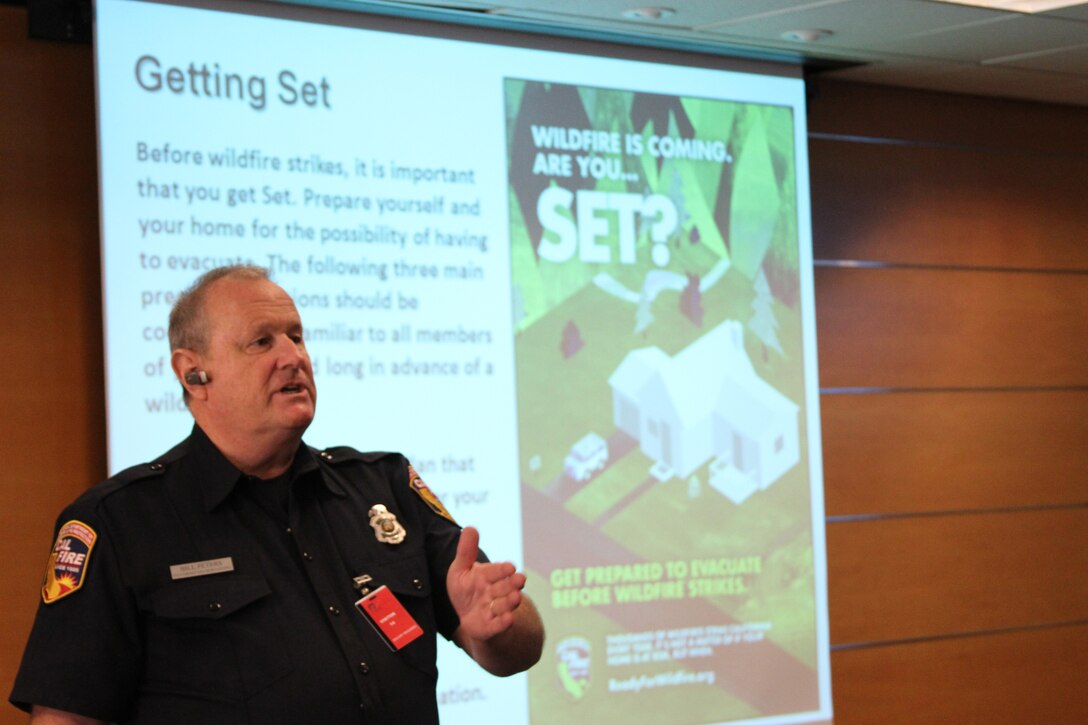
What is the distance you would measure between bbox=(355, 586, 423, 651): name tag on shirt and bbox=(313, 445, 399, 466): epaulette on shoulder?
25 cm

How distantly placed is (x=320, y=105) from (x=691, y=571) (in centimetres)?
206

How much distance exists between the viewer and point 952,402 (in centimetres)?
569

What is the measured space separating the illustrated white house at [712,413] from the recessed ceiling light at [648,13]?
1126 millimetres

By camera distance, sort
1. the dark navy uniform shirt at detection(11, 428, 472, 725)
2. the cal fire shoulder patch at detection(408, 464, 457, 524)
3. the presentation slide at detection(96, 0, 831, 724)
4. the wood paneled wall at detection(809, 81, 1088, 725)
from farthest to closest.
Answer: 1. the wood paneled wall at detection(809, 81, 1088, 725)
2. the presentation slide at detection(96, 0, 831, 724)
3. the cal fire shoulder patch at detection(408, 464, 457, 524)
4. the dark navy uniform shirt at detection(11, 428, 472, 725)

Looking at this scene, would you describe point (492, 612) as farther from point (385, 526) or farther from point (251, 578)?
point (251, 578)

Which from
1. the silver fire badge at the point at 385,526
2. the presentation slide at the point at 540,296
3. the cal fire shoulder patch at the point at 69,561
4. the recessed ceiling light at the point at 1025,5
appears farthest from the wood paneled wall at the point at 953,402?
the cal fire shoulder patch at the point at 69,561

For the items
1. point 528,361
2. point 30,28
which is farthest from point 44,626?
point 528,361

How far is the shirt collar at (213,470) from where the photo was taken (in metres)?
2.02

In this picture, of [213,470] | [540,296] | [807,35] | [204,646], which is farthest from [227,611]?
[807,35]

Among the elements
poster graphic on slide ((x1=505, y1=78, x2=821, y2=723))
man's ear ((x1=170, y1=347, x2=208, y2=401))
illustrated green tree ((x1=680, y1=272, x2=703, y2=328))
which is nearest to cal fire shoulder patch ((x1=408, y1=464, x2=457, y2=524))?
man's ear ((x1=170, y1=347, x2=208, y2=401))

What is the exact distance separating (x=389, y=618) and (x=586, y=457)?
2.66 m

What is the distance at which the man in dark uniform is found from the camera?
1894 mm

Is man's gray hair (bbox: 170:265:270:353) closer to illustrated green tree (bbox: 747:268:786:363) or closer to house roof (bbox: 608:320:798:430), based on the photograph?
house roof (bbox: 608:320:798:430)

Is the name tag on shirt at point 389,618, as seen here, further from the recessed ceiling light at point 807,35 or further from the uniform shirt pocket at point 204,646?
the recessed ceiling light at point 807,35
